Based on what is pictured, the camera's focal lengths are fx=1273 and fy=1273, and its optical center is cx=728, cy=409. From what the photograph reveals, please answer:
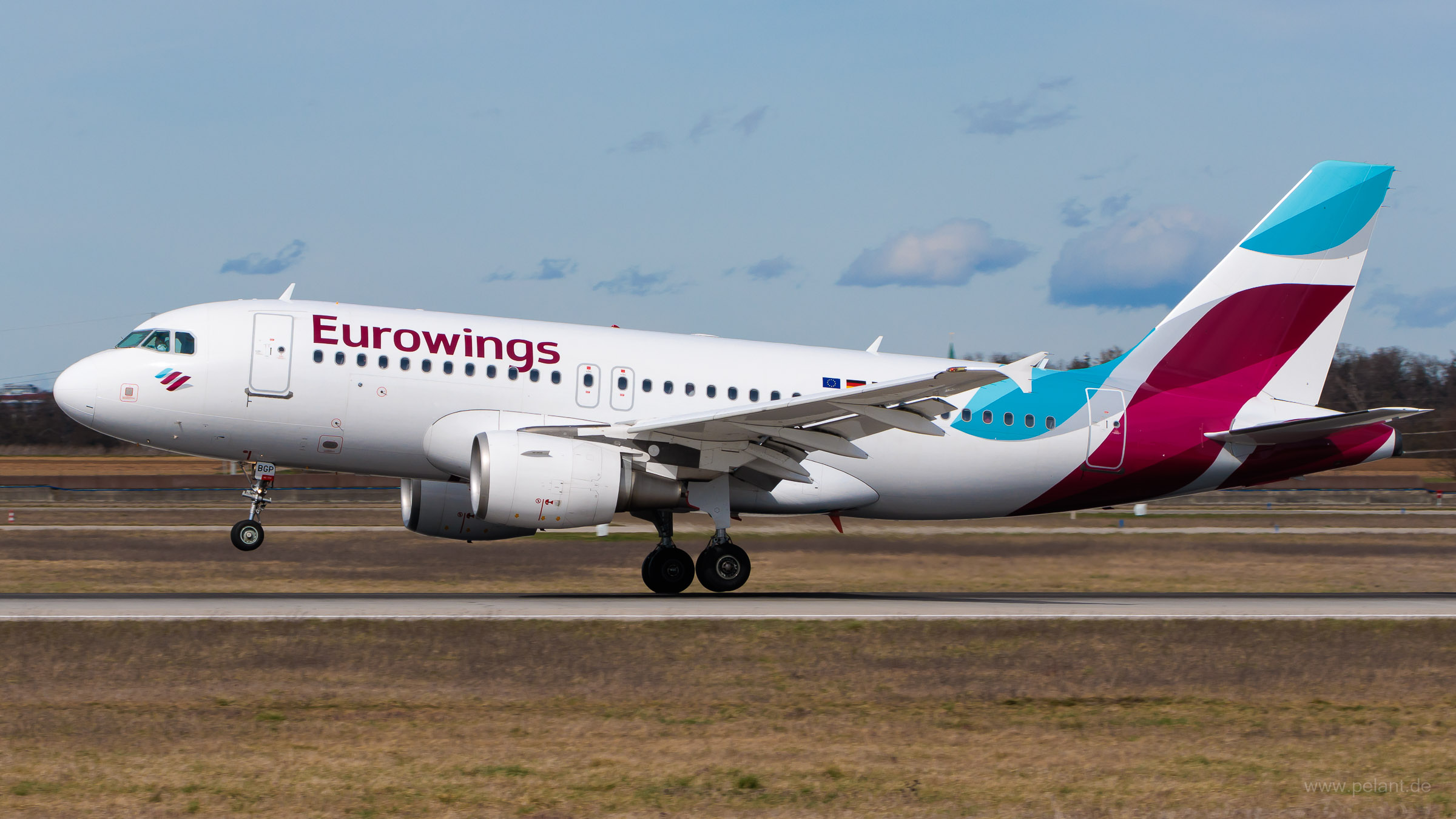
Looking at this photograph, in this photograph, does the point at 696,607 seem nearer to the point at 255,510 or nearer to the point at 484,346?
the point at 484,346

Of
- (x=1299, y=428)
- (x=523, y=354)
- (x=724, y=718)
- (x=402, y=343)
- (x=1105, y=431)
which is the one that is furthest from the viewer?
(x=1105, y=431)

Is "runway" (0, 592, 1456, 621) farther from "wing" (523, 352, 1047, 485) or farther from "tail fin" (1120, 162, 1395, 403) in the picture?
"tail fin" (1120, 162, 1395, 403)

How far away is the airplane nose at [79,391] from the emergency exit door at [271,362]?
103 inches

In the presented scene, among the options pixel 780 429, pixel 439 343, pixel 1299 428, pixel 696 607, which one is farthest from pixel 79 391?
pixel 1299 428

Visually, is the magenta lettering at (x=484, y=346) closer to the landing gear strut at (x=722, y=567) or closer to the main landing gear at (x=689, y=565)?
the main landing gear at (x=689, y=565)

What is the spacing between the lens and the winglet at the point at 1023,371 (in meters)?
20.6

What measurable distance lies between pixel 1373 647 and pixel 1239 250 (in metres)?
10.0

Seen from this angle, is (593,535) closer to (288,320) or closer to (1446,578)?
(288,320)

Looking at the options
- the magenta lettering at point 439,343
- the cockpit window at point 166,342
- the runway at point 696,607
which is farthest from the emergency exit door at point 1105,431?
the cockpit window at point 166,342

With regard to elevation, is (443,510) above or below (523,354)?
below

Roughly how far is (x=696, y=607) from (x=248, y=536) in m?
7.76

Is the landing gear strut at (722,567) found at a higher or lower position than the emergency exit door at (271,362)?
lower

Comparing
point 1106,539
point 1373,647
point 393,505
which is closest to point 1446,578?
point 1106,539

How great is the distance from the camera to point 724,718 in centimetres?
1332
